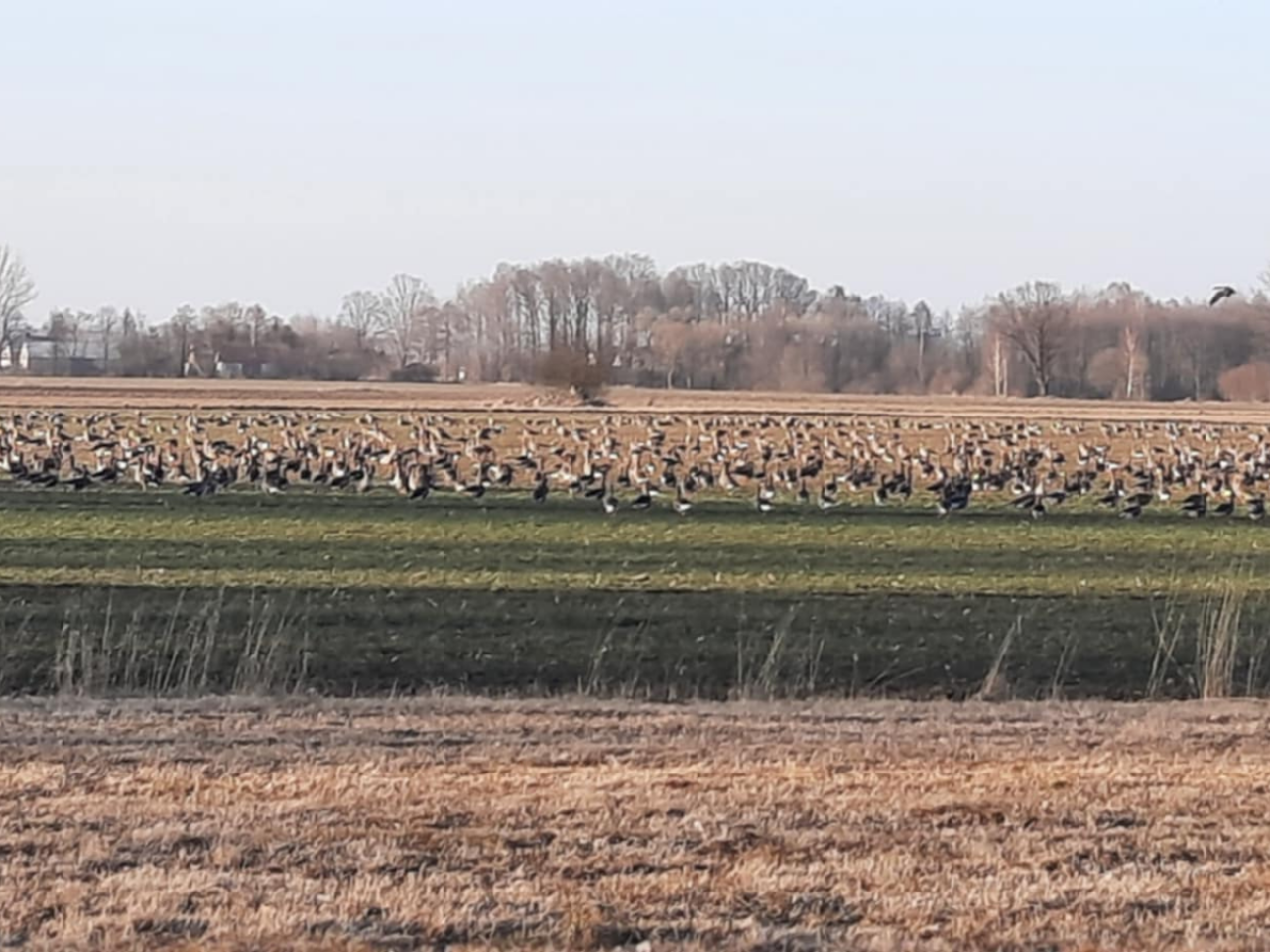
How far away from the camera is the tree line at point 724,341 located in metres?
117

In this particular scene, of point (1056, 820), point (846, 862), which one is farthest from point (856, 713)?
point (846, 862)

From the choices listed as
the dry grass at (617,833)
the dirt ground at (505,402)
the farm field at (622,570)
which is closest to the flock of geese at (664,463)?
the farm field at (622,570)

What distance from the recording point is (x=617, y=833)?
25.1 ft

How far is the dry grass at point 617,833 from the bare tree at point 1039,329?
343 feet

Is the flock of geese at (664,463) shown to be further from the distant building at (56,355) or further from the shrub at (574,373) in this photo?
the distant building at (56,355)

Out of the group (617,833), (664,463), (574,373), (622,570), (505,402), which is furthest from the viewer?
(574,373)

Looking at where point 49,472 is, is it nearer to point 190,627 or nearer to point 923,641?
point 190,627

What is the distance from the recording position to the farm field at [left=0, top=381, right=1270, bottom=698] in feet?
49.6

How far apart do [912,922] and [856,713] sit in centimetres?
576

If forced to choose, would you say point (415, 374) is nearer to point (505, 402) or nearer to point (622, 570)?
point (505, 402)

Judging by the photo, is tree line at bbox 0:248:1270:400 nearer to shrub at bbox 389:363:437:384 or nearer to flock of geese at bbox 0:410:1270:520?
shrub at bbox 389:363:437:384

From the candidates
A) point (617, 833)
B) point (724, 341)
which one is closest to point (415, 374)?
point (724, 341)

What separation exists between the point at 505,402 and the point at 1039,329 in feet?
152

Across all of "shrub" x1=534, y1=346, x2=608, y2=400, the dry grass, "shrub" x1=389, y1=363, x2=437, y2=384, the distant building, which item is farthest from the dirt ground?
the dry grass
